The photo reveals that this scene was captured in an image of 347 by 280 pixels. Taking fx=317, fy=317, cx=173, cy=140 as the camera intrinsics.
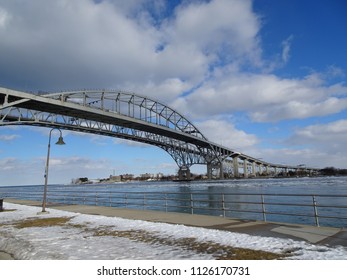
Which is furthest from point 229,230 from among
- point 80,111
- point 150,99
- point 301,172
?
point 301,172

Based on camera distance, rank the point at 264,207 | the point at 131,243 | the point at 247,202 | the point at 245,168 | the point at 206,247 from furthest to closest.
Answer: the point at 245,168 < the point at 264,207 < the point at 247,202 < the point at 131,243 < the point at 206,247

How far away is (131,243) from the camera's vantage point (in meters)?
7.98

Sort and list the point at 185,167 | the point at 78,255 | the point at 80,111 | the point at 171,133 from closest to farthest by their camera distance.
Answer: the point at 78,255
the point at 80,111
the point at 171,133
the point at 185,167

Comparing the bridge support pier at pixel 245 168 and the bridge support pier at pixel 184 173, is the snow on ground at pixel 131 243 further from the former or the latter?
the bridge support pier at pixel 245 168

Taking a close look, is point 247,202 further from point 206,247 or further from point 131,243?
point 131,243

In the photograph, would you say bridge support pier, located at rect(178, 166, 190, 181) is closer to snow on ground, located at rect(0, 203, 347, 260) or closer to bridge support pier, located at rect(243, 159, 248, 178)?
bridge support pier, located at rect(243, 159, 248, 178)

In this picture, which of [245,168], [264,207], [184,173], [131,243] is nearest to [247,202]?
[131,243]

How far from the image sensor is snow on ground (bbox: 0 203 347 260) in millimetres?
6570

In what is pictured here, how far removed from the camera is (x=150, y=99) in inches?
3270

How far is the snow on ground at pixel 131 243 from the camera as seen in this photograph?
6.57 m

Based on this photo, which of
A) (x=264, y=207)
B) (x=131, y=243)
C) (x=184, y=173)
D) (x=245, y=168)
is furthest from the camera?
(x=245, y=168)

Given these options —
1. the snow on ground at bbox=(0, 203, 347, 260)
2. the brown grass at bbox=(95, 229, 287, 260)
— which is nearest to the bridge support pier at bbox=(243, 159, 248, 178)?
the snow on ground at bbox=(0, 203, 347, 260)

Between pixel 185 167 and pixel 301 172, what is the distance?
349 feet
